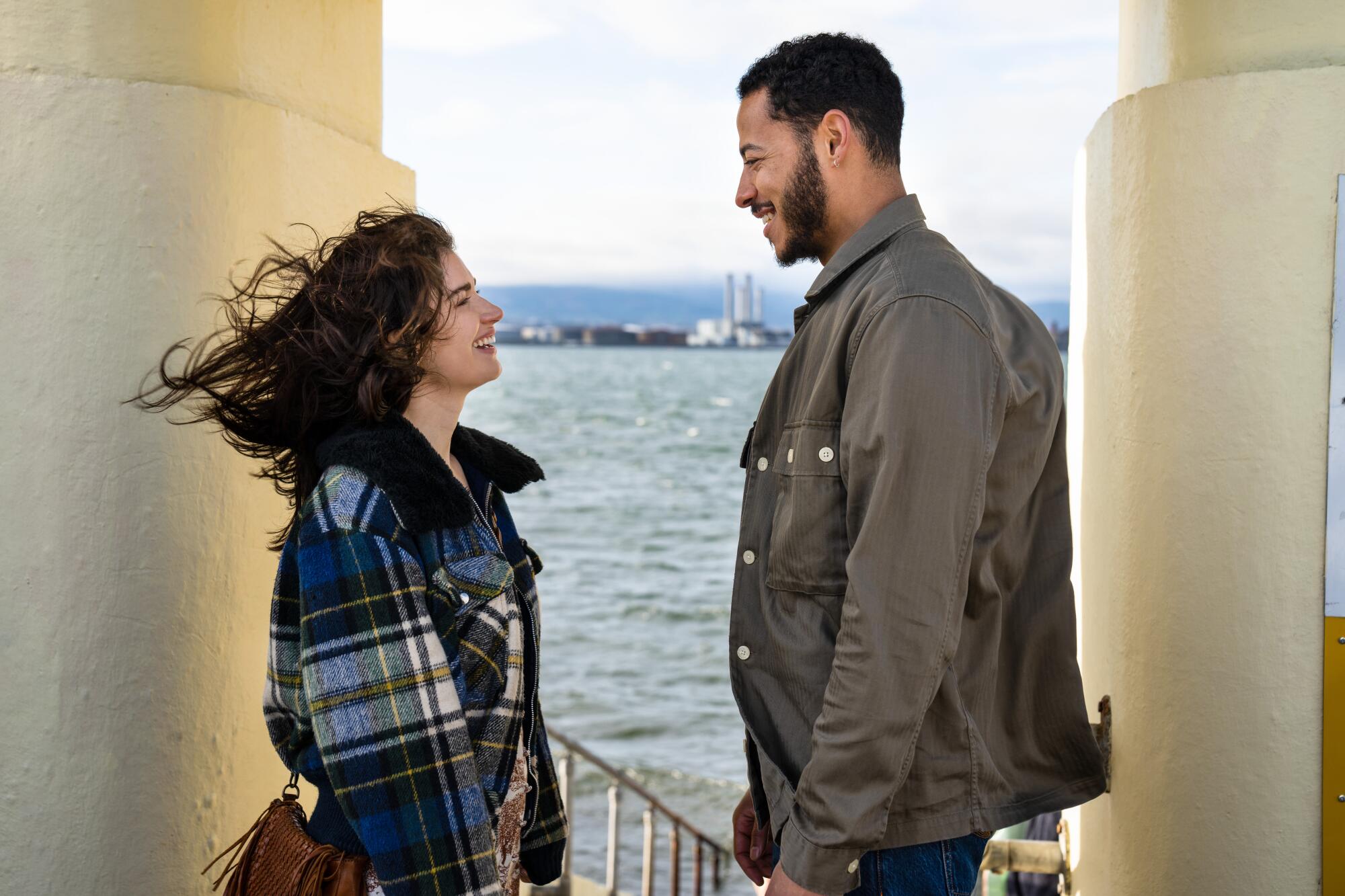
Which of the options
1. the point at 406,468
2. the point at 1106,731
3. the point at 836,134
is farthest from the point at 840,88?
the point at 1106,731

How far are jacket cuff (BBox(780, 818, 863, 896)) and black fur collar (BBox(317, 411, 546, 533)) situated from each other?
78 centimetres

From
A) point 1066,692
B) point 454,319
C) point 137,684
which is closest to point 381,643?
point 454,319

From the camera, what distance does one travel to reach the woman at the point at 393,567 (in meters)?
2.01

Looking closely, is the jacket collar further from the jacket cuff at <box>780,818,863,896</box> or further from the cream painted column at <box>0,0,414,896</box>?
the cream painted column at <box>0,0,414,896</box>

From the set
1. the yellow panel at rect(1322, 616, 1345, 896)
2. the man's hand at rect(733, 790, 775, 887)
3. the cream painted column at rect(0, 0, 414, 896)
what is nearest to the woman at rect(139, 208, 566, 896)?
the cream painted column at rect(0, 0, 414, 896)

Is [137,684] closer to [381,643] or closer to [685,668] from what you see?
[381,643]

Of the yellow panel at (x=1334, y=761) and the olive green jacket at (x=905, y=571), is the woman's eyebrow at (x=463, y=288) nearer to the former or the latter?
the olive green jacket at (x=905, y=571)

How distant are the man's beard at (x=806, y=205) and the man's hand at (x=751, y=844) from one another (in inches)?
40.7

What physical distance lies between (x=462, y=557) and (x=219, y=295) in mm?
902

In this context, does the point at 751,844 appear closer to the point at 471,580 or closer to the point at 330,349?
the point at 471,580

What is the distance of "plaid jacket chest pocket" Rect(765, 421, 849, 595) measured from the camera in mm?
1995

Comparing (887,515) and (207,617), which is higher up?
(887,515)

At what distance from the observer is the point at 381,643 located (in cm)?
201

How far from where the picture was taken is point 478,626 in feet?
7.08
